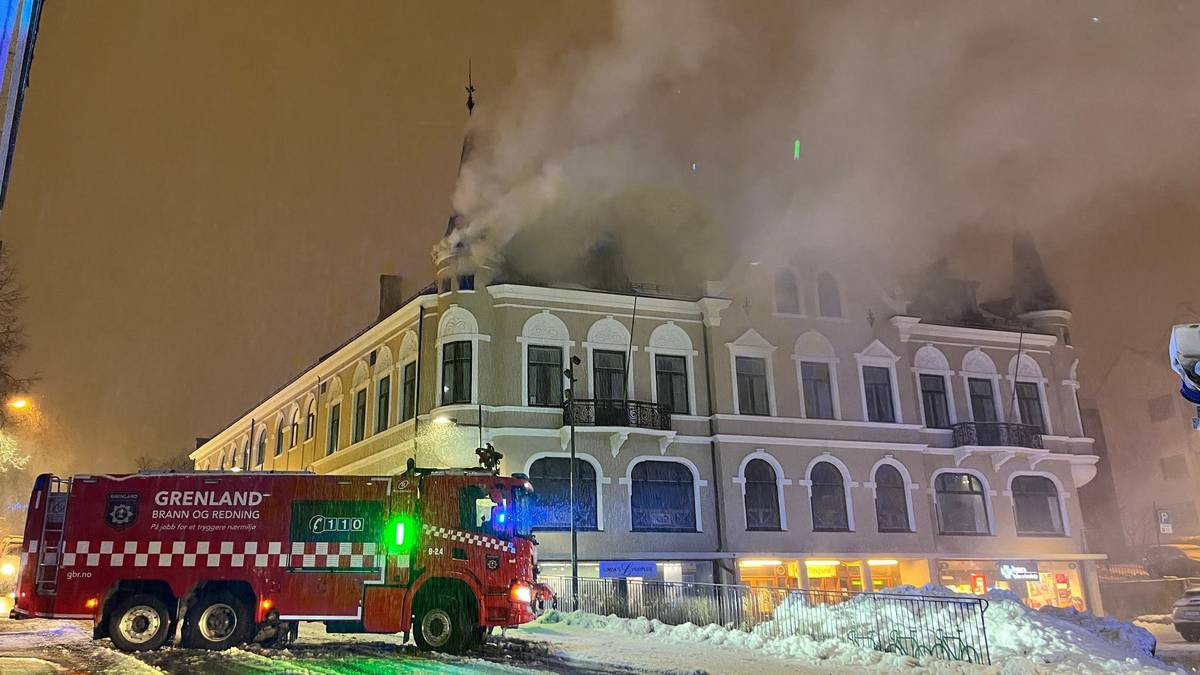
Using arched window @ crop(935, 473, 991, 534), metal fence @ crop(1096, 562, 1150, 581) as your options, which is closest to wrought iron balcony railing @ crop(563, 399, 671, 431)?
arched window @ crop(935, 473, 991, 534)

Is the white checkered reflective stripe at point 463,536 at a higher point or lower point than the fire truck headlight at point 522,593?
higher

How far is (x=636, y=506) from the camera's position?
28844 millimetres

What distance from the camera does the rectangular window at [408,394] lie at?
2969 centimetres

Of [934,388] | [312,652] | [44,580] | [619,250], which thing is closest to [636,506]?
[619,250]

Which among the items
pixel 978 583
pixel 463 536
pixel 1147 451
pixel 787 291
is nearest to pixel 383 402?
pixel 787 291

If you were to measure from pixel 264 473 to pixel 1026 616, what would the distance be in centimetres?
1290

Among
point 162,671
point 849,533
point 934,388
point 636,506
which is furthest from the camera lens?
point 934,388

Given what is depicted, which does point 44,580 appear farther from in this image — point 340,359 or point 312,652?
point 340,359

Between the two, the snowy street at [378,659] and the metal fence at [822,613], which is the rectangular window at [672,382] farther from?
the snowy street at [378,659]

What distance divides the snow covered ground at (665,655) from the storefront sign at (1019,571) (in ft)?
51.5

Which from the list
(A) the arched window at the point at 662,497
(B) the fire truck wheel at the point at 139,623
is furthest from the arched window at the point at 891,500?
(B) the fire truck wheel at the point at 139,623

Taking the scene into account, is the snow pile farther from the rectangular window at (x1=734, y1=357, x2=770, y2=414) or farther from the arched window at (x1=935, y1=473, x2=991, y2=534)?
the arched window at (x1=935, y1=473, x2=991, y2=534)

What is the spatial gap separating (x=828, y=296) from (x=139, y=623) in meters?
26.0

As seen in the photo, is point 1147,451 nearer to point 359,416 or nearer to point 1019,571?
point 1019,571
